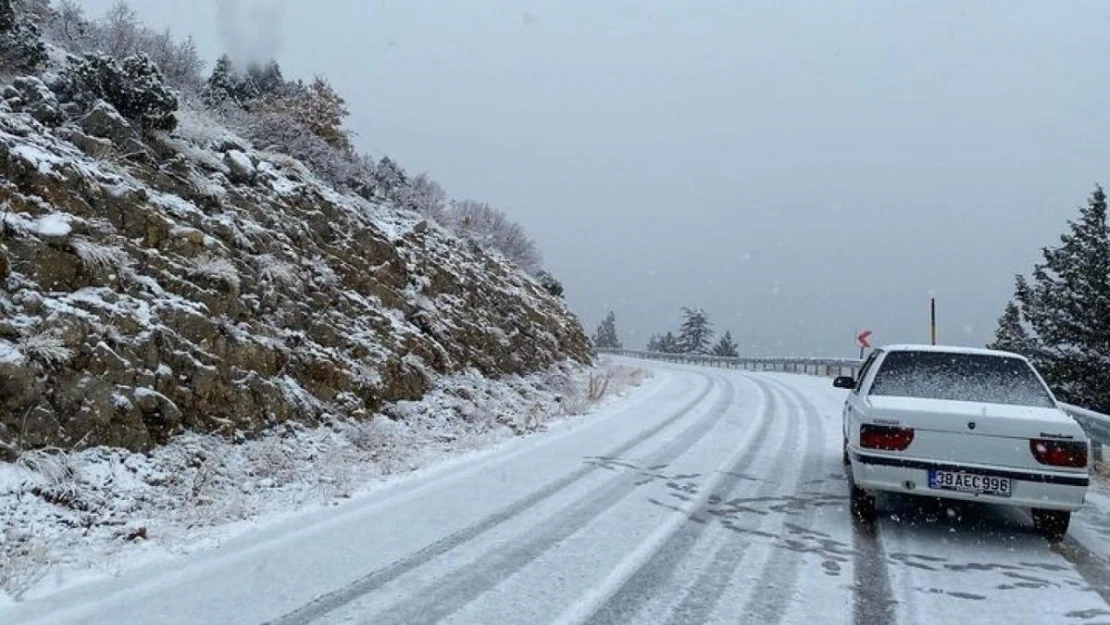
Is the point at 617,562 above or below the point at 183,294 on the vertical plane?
below

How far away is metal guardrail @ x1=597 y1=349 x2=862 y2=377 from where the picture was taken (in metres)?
30.8

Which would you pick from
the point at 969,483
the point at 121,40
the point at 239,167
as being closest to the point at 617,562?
the point at 969,483

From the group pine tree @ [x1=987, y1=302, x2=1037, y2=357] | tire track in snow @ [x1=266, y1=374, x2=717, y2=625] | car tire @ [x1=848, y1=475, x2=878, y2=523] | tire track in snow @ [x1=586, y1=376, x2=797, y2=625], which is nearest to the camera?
tire track in snow @ [x1=266, y1=374, x2=717, y2=625]

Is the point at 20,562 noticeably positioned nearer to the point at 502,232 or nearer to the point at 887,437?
the point at 887,437

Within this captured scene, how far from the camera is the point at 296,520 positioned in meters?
6.39

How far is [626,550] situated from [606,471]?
3138 millimetres

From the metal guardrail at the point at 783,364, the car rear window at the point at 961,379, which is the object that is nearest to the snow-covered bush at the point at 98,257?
the car rear window at the point at 961,379

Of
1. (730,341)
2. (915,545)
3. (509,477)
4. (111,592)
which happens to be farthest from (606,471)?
(730,341)

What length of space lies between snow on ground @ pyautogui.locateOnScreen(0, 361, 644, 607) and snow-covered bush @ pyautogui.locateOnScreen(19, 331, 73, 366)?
2.88 ft

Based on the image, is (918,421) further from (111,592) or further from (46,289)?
(46,289)

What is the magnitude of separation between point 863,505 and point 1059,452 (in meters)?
1.68

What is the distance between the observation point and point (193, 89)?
16.1 metres

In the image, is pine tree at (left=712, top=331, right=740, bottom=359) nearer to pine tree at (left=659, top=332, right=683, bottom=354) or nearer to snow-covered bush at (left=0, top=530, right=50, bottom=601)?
pine tree at (left=659, top=332, right=683, bottom=354)

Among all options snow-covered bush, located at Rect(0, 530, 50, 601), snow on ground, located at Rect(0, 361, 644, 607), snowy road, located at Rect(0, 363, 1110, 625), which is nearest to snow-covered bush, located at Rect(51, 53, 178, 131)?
snow on ground, located at Rect(0, 361, 644, 607)
